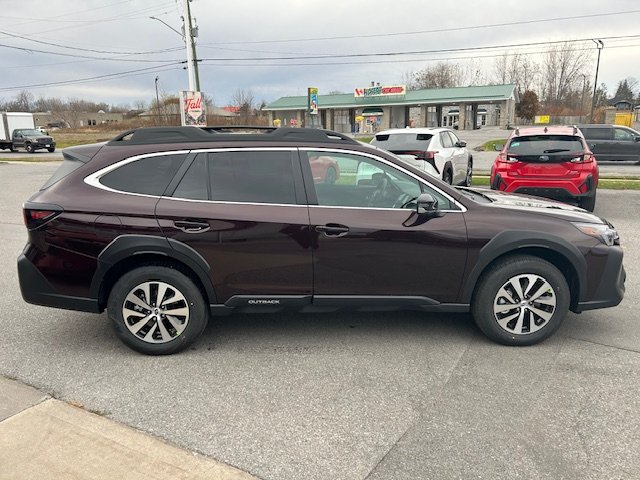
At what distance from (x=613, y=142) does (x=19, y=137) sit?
37.6m

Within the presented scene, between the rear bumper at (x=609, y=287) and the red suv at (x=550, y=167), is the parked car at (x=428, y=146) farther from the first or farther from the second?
the rear bumper at (x=609, y=287)

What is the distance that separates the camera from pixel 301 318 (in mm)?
4781

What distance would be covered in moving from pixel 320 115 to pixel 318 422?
62.2 m

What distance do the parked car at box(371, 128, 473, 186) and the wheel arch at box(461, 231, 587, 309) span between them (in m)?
6.67

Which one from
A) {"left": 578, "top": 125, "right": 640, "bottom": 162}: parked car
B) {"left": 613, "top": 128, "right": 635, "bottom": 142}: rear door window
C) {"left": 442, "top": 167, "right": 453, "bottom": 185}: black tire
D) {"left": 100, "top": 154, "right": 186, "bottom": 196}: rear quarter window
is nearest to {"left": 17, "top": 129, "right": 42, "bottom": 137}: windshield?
{"left": 442, "top": 167, "right": 453, "bottom": 185}: black tire

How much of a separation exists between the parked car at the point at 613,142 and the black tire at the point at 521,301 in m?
19.5

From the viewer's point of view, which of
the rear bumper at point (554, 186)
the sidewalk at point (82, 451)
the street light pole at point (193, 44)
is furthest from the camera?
the street light pole at point (193, 44)

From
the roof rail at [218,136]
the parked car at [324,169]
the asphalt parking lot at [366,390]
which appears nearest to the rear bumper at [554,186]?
the asphalt parking lot at [366,390]

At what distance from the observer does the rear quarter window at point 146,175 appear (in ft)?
13.0

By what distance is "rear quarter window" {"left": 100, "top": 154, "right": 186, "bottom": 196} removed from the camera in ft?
13.0

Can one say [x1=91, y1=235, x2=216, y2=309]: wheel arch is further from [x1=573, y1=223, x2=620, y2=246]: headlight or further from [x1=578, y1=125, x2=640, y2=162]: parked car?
[x1=578, y1=125, x2=640, y2=162]: parked car

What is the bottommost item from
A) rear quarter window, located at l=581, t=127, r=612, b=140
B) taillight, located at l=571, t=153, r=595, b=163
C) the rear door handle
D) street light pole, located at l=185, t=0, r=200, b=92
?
the rear door handle

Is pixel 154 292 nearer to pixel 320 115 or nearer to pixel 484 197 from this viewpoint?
pixel 484 197

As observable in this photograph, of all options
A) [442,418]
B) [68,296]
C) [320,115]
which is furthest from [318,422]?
[320,115]
